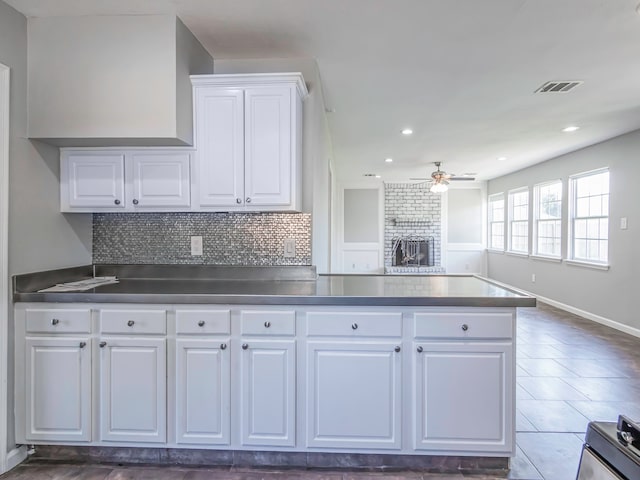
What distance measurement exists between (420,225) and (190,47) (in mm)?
7479

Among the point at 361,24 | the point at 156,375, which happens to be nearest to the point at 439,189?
the point at 361,24

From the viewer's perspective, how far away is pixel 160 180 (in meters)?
2.38

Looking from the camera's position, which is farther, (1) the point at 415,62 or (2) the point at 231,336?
(1) the point at 415,62

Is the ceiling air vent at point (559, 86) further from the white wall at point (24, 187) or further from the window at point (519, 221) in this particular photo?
the window at point (519, 221)

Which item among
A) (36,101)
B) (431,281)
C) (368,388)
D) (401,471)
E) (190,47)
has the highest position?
(190,47)

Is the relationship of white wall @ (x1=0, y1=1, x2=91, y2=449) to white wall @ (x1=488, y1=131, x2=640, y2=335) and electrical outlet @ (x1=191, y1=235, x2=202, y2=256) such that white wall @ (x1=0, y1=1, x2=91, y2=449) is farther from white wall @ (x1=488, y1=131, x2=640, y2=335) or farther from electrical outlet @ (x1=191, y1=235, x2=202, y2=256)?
white wall @ (x1=488, y1=131, x2=640, y2=335)

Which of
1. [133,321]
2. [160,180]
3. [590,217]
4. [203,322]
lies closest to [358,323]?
[203,322]

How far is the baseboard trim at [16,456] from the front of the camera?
2000mm

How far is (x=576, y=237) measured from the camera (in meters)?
5.72

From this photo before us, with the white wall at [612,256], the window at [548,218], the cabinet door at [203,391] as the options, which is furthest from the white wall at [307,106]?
the window at [548,218]

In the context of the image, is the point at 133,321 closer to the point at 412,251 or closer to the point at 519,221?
the point at 519,221

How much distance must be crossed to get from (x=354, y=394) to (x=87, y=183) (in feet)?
6.87

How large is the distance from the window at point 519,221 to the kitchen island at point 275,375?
20.0ft

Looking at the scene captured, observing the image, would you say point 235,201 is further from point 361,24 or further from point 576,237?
point 576,237
